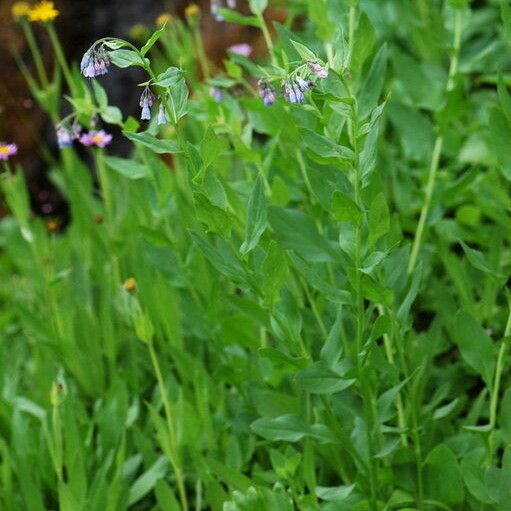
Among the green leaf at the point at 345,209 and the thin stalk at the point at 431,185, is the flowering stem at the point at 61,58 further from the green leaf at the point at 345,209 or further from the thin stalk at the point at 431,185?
the green leaf at the point at 345,209

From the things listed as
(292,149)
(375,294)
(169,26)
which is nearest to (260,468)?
(375,294)

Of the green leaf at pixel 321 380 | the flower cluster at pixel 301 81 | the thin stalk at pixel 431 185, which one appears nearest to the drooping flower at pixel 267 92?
the flower cluster at pixel 301 81

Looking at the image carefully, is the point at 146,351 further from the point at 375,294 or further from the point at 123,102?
the point at 123,102

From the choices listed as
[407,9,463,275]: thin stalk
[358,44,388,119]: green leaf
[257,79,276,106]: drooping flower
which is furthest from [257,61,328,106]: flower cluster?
[407,9,463,275]: thin stalk

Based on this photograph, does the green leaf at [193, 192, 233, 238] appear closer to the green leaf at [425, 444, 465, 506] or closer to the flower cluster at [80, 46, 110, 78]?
the flower cluster at [80, 46, 110, 78]

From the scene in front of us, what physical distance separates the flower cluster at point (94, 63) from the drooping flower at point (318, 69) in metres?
0.23

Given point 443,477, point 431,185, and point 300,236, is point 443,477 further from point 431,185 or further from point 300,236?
point 431,185

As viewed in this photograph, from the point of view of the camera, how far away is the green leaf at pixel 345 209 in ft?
3.42

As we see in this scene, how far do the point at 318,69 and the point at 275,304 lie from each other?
1.27ft

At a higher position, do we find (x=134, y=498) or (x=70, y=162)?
(x=70, y=162)

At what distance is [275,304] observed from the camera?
126cm

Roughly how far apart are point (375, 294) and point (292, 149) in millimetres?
498

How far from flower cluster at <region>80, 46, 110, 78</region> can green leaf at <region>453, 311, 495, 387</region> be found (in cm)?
57

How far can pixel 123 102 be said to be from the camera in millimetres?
3246
